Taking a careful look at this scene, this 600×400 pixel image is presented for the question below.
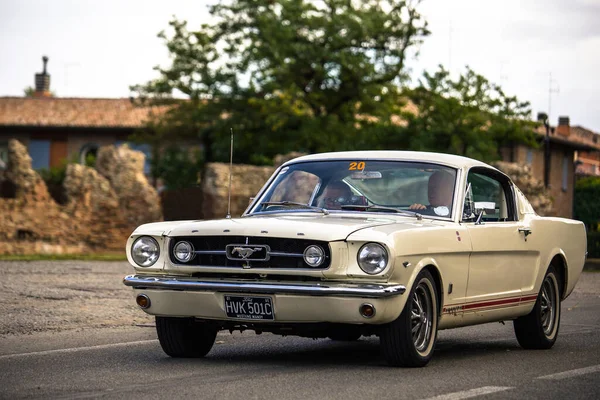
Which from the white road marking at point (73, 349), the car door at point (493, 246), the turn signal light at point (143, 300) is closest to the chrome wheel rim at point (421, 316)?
the car door at point (493, 246)

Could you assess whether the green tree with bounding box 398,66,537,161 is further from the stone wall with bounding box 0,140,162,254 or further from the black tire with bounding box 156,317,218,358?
the black tire with bounding box 156,317,218,358

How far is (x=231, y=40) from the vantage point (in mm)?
50188

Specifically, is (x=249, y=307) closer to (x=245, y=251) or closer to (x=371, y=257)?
(x=245, y=251)

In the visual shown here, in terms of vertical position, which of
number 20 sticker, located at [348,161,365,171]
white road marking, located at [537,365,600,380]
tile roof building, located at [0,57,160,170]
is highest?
tile roof building, located at [0,57,160,170]

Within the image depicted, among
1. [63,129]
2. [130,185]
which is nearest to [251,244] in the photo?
[130,185]

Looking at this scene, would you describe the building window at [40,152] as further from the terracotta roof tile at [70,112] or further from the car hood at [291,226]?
the car hood at [291,226]

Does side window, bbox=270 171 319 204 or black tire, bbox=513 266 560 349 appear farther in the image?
black tire, bbox=513 266 560 349

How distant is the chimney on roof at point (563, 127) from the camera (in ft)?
261

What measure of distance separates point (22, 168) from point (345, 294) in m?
24.9

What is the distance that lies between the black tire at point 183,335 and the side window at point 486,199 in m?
2.23

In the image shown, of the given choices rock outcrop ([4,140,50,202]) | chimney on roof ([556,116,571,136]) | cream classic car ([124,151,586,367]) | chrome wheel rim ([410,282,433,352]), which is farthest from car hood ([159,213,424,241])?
chimney on roof ([556,116,571,136])

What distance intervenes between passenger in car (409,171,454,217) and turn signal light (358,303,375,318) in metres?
1.56

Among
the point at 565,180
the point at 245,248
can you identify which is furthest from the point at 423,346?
the point at 565,180

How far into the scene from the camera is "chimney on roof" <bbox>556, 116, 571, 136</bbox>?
A: 261 feet
